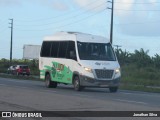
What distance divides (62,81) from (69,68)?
1.34 metres

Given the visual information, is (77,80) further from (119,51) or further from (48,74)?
(119,51)

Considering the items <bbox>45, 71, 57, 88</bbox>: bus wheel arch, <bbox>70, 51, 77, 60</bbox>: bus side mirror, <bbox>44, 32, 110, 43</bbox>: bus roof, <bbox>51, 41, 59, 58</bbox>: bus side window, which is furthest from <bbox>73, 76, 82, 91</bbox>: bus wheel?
<bbox>45, 71, 57, 88</bbox>: bus wheel arch

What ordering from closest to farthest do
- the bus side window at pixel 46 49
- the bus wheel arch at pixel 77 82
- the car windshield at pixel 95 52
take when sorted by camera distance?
the bus wheel arch at pixel 77 82 < the car windshield at pixel 95 52 < the bus side window at pixel 46 49

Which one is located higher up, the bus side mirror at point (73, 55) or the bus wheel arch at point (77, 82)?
the bus side mirror at point (73, 55)

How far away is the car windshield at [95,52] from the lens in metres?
28.1

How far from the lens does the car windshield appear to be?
2809 centimetres

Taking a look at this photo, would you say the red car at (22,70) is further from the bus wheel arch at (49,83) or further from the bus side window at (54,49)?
the bus side window at (54,49)

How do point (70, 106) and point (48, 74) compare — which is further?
point (48, 74)

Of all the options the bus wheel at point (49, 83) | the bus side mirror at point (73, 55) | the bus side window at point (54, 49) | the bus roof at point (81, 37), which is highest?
the bus roof at point (81, 37)

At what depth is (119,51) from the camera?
84.6m

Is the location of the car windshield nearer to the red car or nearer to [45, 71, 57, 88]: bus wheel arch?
[45, 71, 57, 88]: bus wheel arch

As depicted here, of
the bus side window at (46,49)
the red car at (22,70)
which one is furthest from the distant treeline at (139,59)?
the bus side window at (46,49)

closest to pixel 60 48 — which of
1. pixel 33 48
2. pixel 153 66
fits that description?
pixel 153 66

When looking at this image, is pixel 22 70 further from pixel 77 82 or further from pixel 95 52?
pixel 77 82
